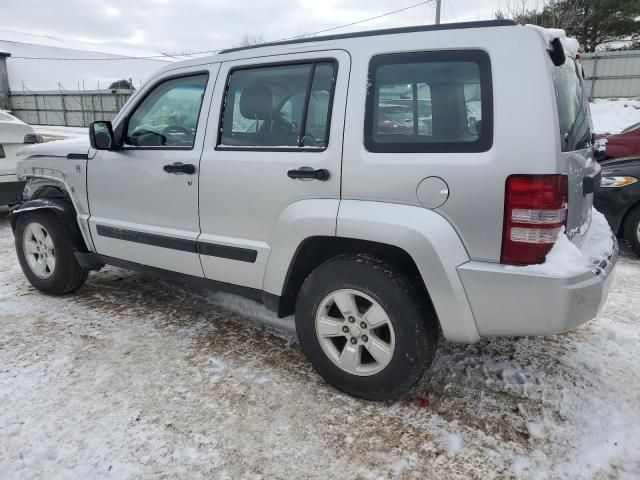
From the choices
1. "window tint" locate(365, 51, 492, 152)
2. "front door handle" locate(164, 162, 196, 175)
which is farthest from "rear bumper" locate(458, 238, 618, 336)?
"front door handle" locate(164, 162, 196, 175)

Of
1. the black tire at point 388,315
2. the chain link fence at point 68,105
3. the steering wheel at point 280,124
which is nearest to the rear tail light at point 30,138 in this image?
the steering wheel at point 280,124

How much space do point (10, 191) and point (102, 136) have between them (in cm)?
368

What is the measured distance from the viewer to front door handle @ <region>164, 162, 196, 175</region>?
119 inches

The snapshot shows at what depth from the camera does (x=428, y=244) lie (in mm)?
2244

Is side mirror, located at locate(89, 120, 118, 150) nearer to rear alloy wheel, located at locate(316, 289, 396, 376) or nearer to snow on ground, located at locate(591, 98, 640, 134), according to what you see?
rear alloy wheel, located at locate(316, 289, 396, 376)

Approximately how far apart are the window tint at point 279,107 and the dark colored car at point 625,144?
7569 mm

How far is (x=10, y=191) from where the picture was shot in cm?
618

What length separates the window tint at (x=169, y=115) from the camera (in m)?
3.20

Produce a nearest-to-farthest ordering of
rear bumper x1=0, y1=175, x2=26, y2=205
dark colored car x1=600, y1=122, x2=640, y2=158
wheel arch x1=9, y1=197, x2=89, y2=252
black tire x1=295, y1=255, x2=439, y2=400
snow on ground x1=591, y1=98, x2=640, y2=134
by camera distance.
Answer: black tire x1=295, y1=255, x2=439, y2=400, wheel arch x1=9, y1=197, x2=89, y2=252, rear bumper x1=0, y1=175, x2=26, y2=205, dark colored car x1=600, y1=122, x2=640, y2=158, snow on ground x1=591, y1=98, x2=640, y2=134

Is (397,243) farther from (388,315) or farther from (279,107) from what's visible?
(279,107)

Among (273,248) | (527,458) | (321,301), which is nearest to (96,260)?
(273,248)

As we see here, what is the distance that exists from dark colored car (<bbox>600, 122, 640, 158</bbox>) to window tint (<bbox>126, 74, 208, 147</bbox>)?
25.4ft

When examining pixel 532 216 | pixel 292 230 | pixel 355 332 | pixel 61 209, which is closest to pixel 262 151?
pixel 292 230

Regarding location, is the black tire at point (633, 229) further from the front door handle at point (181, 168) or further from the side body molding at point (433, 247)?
the front door handle at point (181, 168)
